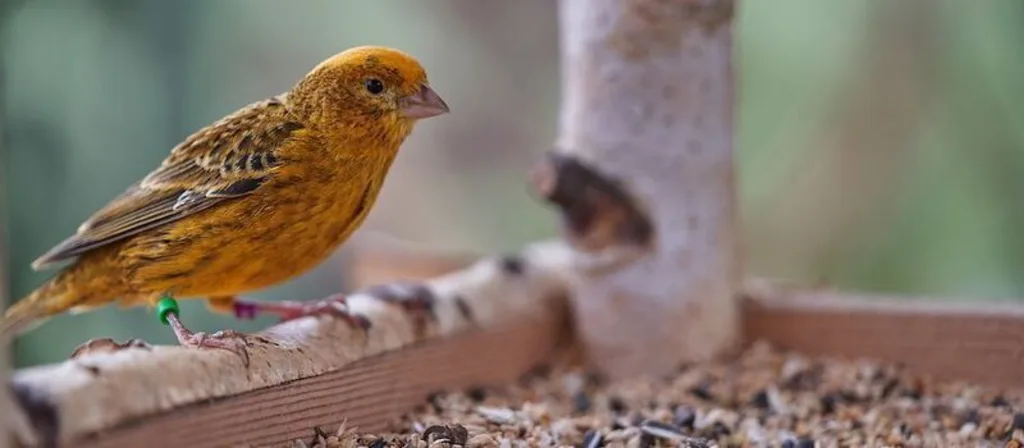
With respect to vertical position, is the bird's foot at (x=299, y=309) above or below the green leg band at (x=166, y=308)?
below

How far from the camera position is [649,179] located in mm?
3422

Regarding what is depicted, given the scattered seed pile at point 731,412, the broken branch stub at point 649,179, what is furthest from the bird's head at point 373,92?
the broken branch stub at point 649,179

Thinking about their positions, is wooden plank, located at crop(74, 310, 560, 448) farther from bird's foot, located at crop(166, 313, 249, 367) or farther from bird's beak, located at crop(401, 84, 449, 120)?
bird's beak, located at crop(401, 84, 449, 120)

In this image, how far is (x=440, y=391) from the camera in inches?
117

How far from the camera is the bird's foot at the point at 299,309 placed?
8.70 feet

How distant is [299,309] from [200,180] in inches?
16.9

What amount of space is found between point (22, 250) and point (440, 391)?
52.1 inches

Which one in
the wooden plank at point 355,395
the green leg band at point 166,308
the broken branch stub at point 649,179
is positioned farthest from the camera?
the broken branch stub at point 649,179

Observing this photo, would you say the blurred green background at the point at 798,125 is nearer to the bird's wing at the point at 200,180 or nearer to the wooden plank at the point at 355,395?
the wooden plank at the point at 355,395

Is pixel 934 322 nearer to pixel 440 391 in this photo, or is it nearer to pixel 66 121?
pixel 440 391

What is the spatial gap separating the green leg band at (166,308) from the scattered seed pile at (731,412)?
470 mm

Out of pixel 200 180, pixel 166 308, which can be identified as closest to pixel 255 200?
pixel 200 180

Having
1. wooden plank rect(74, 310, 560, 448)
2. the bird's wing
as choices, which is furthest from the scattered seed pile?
the bird's wing

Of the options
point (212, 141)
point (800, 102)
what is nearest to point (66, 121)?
point (212, 141)
